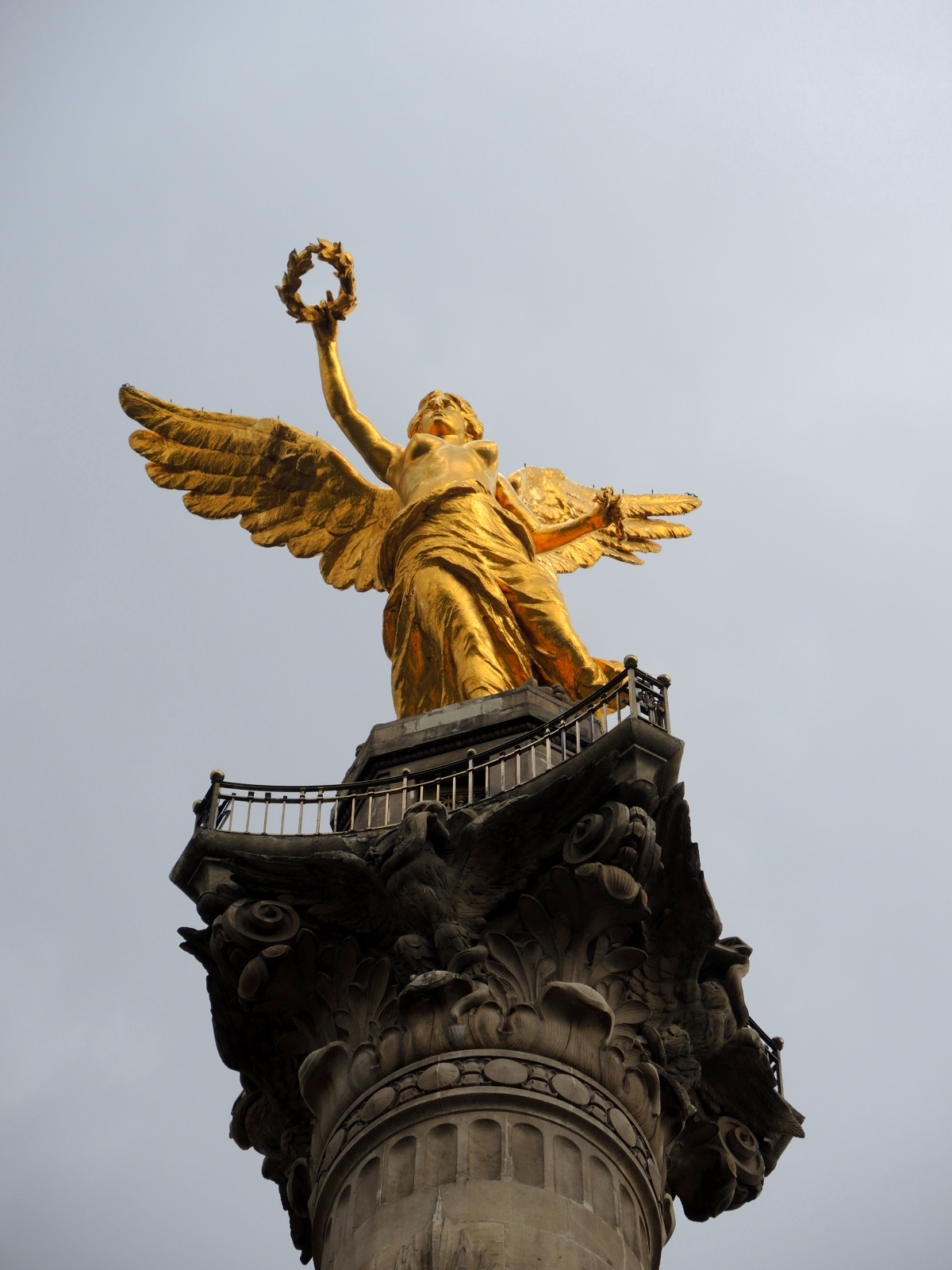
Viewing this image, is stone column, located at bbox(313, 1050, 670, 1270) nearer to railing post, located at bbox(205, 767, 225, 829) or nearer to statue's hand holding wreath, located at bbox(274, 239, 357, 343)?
railing post, located at bbox(205, 767, 225, 829)

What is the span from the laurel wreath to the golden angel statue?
18mm

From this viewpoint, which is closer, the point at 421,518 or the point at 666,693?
the point at 666,693

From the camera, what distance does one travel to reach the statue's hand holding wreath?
2397 centimetres

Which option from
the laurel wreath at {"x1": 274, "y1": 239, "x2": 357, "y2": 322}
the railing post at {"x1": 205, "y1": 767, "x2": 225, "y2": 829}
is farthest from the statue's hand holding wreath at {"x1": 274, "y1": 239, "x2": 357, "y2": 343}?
the railing post at {"x1": 205, "y1": 767, "x2": 225, "y2": 829}

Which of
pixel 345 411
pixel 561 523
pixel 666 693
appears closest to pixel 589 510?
pixel 561 523

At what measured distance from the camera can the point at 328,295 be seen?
79.3ft

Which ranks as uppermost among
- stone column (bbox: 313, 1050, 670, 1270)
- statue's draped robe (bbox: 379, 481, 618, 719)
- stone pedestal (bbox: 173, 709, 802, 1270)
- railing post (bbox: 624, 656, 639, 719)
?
statue's draped robe (bbox: 379, 481, 618, 719)

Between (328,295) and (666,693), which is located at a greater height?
(328,295)

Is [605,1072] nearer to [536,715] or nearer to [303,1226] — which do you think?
[303,1226]

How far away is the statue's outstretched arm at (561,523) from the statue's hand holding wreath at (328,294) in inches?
106

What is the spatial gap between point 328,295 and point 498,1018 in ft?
37.0

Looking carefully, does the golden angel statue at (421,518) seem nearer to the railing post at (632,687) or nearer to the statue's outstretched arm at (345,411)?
the statue's outstretched arm at (345,411)

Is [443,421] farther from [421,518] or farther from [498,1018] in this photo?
[498,1018]

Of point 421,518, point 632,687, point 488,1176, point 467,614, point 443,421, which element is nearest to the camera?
point 488,1176
